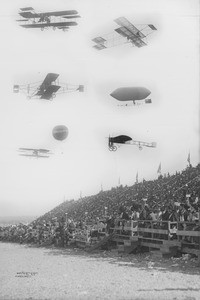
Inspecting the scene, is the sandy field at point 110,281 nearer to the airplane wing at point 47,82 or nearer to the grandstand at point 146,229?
the grandstand at point 146,229

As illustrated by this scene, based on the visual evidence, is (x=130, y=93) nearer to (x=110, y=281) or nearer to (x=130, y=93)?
(x=130, y=93)

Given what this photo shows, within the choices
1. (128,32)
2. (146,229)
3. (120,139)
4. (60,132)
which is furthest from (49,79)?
(146,229)

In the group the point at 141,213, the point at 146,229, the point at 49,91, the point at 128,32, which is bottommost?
the point at 146,229

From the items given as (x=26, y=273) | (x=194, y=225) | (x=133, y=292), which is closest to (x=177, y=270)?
(x=194, y=225)

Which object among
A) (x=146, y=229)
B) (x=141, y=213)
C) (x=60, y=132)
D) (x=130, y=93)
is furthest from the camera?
(x=60, y=132)

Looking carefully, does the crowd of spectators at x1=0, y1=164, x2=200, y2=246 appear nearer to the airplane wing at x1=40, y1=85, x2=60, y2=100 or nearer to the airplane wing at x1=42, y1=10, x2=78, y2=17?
the airplane wing at x1=40, y1=85, x2=60, y2=100

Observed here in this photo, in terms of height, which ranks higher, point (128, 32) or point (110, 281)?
point (128, 32)

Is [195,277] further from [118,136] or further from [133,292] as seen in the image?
[118,136]
